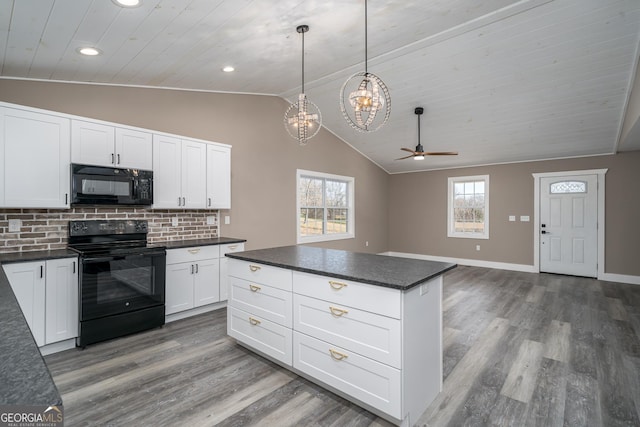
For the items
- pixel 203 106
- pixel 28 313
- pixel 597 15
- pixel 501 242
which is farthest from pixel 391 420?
pixel 501 242

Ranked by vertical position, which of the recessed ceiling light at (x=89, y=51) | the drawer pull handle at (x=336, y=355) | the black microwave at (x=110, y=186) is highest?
the recessed ceiling light at (x=89, y=51)

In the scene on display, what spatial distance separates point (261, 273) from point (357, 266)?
0.85 m

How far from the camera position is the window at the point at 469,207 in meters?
7.36

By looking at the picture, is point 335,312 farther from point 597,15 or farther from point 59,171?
point 597,15

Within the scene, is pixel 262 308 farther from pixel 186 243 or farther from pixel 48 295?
pixel 48 295

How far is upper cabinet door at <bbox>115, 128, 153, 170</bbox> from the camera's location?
11.3ft

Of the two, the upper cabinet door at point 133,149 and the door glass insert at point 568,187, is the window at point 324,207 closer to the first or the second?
the upper cabinet door at point 133,149

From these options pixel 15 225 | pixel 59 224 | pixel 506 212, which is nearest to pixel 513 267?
pixel 506 212

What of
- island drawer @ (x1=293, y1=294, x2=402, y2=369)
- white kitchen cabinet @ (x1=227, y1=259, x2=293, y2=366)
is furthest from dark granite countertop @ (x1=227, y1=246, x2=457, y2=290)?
island drawer @ (x1=293, y1=294, x2=402, y2=369)

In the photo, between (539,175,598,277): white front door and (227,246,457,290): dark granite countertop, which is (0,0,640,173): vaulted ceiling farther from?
(227,246,457,290): dark granite countertop

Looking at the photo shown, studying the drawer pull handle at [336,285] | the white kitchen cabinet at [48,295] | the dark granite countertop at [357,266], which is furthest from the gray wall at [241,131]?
the drawer pull handle at [336,285]

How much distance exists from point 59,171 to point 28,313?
1.27 m

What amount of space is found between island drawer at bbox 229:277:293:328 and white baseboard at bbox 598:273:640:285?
647cm

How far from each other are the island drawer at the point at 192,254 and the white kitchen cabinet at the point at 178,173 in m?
0.56
